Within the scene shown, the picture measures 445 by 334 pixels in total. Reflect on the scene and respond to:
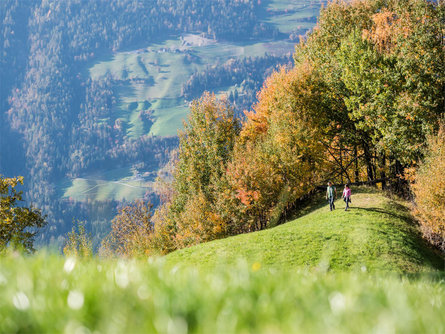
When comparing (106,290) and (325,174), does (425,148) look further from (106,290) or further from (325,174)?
(106,290)

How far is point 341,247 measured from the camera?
2748 centimetres

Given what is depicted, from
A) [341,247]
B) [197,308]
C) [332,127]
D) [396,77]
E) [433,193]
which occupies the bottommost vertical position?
[341,247]

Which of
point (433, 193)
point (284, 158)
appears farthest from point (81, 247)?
point (284, 158)

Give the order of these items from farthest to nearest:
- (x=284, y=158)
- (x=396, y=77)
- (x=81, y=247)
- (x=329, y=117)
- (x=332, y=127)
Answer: (x=329, y=117) → (x=332, y=127) → (x=284, y=158) → (x=396, y=77) → (x=81, y=247)

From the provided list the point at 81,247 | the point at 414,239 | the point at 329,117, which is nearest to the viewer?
the point at 81,247

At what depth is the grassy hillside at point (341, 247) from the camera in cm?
2497

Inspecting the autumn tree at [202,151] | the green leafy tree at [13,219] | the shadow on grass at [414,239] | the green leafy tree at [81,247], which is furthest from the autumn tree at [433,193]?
the green leafy tree at [13,219]

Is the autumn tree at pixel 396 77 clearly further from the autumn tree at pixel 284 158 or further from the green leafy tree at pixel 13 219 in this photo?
the green leafy tree at pixel 13 219

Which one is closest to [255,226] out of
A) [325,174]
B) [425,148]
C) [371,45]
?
[325,174]

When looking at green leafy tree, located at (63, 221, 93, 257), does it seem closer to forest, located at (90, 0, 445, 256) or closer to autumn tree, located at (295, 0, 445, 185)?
forest, located at (90, 0, 445, 256)

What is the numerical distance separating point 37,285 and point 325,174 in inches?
2367

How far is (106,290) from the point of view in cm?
220

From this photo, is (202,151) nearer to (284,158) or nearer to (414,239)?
(284,158)

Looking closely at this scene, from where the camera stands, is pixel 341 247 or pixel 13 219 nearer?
pixel 341 247
